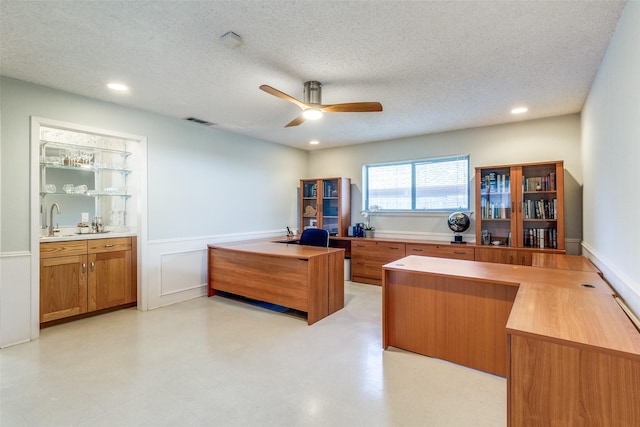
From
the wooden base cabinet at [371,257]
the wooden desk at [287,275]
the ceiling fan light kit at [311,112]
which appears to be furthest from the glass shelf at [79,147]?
the wooden base cabinet at [371,257]

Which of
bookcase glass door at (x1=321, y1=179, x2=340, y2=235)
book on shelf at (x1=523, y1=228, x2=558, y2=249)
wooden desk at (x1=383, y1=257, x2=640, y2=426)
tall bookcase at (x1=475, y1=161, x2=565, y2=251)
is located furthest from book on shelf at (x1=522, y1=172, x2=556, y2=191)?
bookcase glass door at (x1=321, y1=179, x2=340, y2=235)

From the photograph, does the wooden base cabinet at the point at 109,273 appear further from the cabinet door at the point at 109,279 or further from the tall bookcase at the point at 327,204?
the tall bookcase at the point at 327,204

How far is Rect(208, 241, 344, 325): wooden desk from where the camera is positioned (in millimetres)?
3508

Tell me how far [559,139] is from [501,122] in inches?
29.8

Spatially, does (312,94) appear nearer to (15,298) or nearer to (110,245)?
(110,245)

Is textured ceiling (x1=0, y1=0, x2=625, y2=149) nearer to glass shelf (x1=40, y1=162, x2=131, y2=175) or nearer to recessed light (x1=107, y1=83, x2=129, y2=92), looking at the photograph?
recessed light (x1=107, y1=83, x2=129, y2=92)

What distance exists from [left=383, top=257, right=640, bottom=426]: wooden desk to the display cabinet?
3.82 meters

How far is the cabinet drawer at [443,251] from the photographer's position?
435cm

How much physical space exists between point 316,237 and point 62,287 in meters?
3.13

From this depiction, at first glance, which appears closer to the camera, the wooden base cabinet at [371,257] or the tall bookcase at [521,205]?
the tall bookcase at [521,205]

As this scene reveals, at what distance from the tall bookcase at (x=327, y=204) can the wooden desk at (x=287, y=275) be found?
6.12ft

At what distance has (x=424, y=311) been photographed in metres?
2.70

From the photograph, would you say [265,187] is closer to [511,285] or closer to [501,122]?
[501,122]

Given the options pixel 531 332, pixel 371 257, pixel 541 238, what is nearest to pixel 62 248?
pixel 371 257
